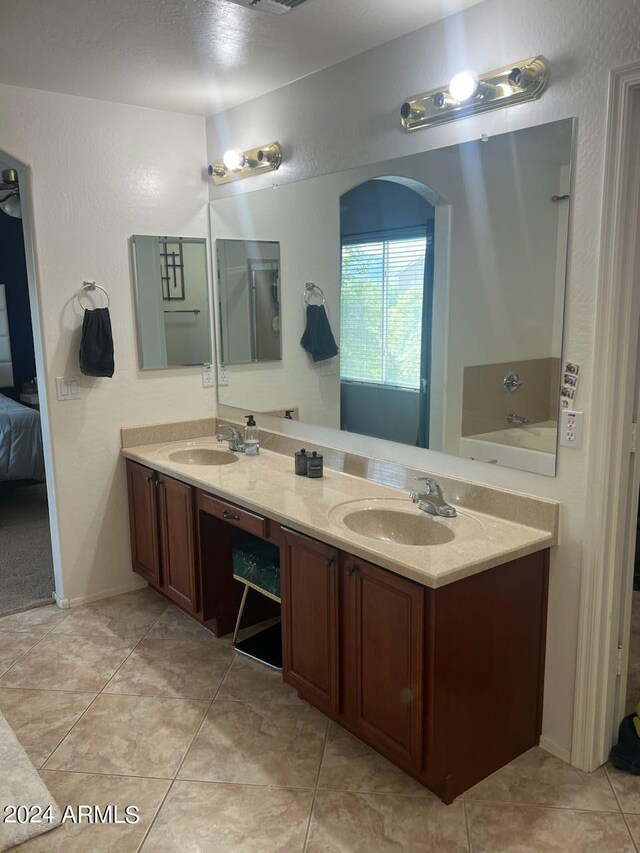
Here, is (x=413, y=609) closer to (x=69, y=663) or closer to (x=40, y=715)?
(x=40, y=715)

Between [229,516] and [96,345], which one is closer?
[229,516]

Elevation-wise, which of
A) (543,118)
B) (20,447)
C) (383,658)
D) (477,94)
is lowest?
(383,658)

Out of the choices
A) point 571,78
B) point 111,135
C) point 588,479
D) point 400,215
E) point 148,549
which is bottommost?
point 148,549

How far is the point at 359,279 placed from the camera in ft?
9.29

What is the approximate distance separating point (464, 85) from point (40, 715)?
8.95ft

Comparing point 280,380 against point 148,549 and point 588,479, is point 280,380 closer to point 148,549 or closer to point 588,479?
point 148,549

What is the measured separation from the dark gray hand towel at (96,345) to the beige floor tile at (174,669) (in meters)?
1.33

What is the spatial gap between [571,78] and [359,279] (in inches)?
42.8

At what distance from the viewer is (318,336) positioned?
3.11 meters

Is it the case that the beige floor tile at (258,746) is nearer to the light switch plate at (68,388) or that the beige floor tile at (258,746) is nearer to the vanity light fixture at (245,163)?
the light switch plate at (68,388)

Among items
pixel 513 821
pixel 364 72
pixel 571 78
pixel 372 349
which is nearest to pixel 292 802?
pixel 513 821

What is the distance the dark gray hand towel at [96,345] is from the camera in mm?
3338

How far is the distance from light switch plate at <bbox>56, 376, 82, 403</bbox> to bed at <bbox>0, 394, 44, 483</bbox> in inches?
77.1

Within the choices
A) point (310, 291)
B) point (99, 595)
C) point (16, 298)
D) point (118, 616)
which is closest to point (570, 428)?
point (310, 291)
